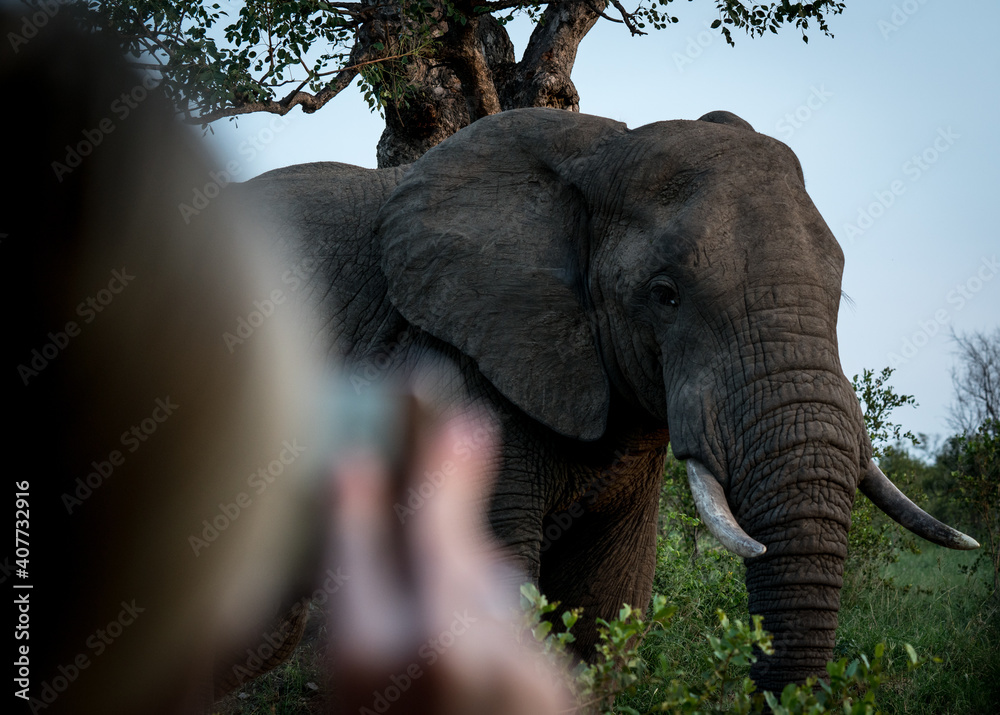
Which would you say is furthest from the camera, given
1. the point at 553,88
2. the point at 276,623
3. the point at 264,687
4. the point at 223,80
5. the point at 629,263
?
the point at 553,88

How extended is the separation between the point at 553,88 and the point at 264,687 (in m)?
4.55

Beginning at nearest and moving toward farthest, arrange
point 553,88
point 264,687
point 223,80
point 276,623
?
point 276,623
point 223,80
point 264,687
point 553,88

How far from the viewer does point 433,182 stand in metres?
4.22

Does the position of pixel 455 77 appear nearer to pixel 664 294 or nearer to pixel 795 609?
pixel 664 294

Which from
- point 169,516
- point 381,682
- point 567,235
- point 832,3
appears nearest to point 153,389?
point 169,516

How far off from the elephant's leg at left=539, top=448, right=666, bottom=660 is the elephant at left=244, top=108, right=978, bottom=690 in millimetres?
12

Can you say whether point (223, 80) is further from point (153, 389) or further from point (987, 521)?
point (987, 521)

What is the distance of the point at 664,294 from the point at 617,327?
0.89 feet

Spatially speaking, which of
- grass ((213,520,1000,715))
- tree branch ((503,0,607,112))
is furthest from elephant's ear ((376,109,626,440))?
tree branch ((503,0,607,112))

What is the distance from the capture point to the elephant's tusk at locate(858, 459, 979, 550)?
3528 mm

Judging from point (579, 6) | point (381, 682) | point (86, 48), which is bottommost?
point (381, 682)

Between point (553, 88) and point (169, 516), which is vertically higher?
point (553, 88)

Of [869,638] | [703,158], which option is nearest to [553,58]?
[703,158]

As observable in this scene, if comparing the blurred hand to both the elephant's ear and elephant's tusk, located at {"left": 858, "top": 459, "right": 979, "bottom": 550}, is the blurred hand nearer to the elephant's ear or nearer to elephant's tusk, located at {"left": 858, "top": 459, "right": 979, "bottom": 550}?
the elephant's ear
